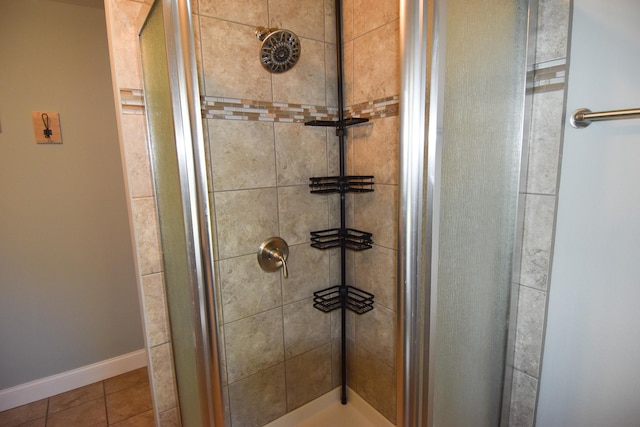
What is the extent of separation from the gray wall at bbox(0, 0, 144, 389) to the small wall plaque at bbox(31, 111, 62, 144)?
0.11 ft

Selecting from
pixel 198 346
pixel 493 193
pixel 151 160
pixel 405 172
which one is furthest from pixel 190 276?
pixel 493 193

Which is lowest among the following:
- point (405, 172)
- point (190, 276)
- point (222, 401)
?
point (222, 401)

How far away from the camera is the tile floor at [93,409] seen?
182cm

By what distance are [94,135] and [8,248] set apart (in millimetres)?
818

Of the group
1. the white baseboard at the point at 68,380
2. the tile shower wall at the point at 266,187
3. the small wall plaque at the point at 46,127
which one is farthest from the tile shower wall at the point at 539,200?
the small wall plaque at the point at 46,127

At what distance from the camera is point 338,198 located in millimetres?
1639

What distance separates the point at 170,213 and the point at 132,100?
0.49m

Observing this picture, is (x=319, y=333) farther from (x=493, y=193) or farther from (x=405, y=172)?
(x=405, y=172)

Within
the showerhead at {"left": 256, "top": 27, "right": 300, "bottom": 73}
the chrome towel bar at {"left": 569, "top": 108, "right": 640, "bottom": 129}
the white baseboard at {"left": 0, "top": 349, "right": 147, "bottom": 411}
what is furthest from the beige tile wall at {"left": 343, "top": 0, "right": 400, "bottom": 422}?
the white baseboard at {"left": 0, "top": 349, "right": 147, "bottom": 411}

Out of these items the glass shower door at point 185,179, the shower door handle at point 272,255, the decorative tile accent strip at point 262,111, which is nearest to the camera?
the glass shower door at point 185,179

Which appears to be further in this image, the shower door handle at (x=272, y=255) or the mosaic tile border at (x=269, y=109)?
the shower door handle at (x=272, y=255)

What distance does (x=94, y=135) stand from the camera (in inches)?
79.7

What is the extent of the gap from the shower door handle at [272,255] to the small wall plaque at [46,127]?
154 cm

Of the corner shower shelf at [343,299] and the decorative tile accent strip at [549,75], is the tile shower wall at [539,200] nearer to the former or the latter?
the decorative tile accent strip at [549,75]
